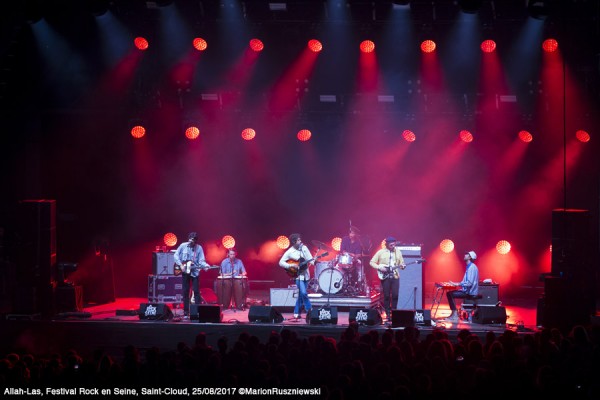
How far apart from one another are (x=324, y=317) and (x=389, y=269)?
188cm

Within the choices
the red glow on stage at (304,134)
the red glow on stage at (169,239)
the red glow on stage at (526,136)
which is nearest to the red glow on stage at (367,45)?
the red glow on stage at (304,134)

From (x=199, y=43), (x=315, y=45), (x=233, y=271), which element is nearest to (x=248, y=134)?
(x=199, y=43)

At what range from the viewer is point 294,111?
18828 millimetres

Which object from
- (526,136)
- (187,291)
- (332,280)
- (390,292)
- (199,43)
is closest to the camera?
(390,292)

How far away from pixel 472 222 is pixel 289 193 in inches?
201

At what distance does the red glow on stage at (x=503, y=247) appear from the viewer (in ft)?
63.5

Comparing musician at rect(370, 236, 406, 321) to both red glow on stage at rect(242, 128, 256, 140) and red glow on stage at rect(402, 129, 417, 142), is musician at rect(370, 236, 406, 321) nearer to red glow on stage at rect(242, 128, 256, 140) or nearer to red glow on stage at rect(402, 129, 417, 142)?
red glow on stage at rect(402, 129, 417, 142)

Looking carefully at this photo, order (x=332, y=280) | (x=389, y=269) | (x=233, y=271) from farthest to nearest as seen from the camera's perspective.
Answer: (x=233, y=271), (x=332, y=280), (x=389, y=269)

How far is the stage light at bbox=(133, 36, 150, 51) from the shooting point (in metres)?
17.4

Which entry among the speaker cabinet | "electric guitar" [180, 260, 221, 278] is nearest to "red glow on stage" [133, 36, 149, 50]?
"electric guitar" [180, 260, 221, 278]

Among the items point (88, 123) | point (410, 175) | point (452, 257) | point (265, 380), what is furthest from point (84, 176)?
point (265, 380)

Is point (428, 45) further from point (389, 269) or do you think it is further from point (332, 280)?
point (332, 280)

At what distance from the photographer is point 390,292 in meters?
15.5

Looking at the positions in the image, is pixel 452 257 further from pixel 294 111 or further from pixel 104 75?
pixel 104 75
